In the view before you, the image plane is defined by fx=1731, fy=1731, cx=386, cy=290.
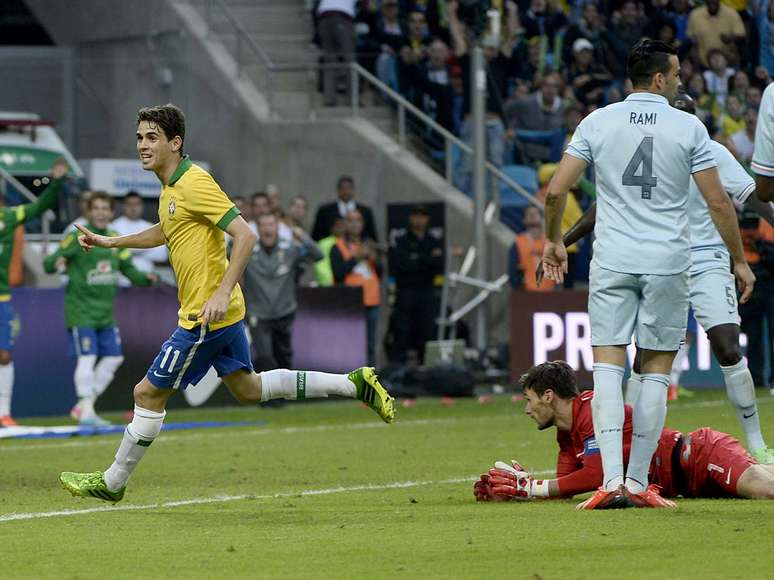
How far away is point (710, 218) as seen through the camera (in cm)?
1050

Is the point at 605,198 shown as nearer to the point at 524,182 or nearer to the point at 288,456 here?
the point at 288,456

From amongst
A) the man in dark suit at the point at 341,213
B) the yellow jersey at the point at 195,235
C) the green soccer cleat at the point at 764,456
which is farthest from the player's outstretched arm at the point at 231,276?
the man in dark suit at the point at 341,213

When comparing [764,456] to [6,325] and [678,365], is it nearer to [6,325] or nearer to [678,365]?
[678,365]

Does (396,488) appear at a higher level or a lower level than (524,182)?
lower

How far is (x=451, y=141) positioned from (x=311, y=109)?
260cm

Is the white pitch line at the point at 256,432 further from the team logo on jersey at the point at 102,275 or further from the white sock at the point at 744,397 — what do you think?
the white sock at the point at 744,397

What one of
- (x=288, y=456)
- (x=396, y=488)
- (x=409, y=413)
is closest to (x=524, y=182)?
(x=409, y=413)

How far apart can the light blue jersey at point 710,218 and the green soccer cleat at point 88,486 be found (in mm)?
3775

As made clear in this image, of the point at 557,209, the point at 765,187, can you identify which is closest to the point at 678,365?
the point at 765,187

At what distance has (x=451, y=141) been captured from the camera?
Answer: 2438 centimetres

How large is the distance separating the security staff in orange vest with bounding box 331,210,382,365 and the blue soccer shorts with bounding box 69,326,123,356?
14.0ft

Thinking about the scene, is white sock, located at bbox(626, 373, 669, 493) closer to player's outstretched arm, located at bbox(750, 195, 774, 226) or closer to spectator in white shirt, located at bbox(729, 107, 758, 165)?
player's outstretched arm, located at bbox(750, 195, 774, 226)

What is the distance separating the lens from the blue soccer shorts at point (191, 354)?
8.98 meters

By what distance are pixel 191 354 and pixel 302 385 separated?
842 mm
